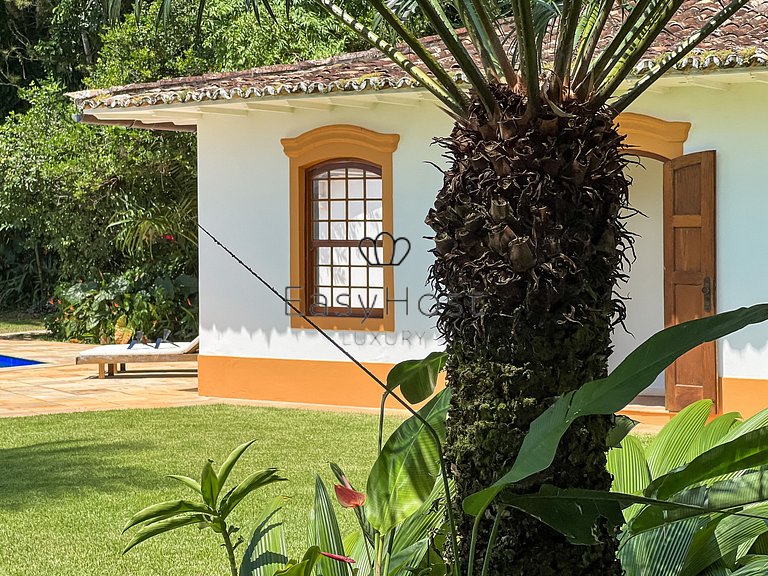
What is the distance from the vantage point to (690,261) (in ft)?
32.2

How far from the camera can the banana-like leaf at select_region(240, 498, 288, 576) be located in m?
3.12

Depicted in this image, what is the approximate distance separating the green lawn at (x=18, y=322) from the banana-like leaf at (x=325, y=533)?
1925 cm

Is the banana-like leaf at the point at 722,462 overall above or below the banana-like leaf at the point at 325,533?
above

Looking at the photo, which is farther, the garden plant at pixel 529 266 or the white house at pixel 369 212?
the white house at pixel 369 212

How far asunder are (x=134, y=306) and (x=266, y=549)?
14.8 meters

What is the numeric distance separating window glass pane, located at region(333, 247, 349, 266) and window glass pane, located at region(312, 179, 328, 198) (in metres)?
0.60

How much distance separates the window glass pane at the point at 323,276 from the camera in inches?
464

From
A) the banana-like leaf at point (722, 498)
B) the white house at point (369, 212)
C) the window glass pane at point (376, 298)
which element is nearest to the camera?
the banana-like leaf at point (722, 498)

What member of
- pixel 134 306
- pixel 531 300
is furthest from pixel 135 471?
pixel 134 306

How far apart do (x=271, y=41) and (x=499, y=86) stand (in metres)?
14.4

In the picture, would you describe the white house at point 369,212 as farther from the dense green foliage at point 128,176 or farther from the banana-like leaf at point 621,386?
the banana-like leaf at point 621,386

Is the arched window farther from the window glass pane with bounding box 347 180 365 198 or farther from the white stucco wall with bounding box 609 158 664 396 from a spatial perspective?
the white stucco wall with bounding box 609 158 664 396

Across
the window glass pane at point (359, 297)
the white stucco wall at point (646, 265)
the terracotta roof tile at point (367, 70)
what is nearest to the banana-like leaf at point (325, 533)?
Answer: the terracotta roof tile at point (367, 70)

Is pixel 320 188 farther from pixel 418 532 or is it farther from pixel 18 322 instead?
pixel 18 322
